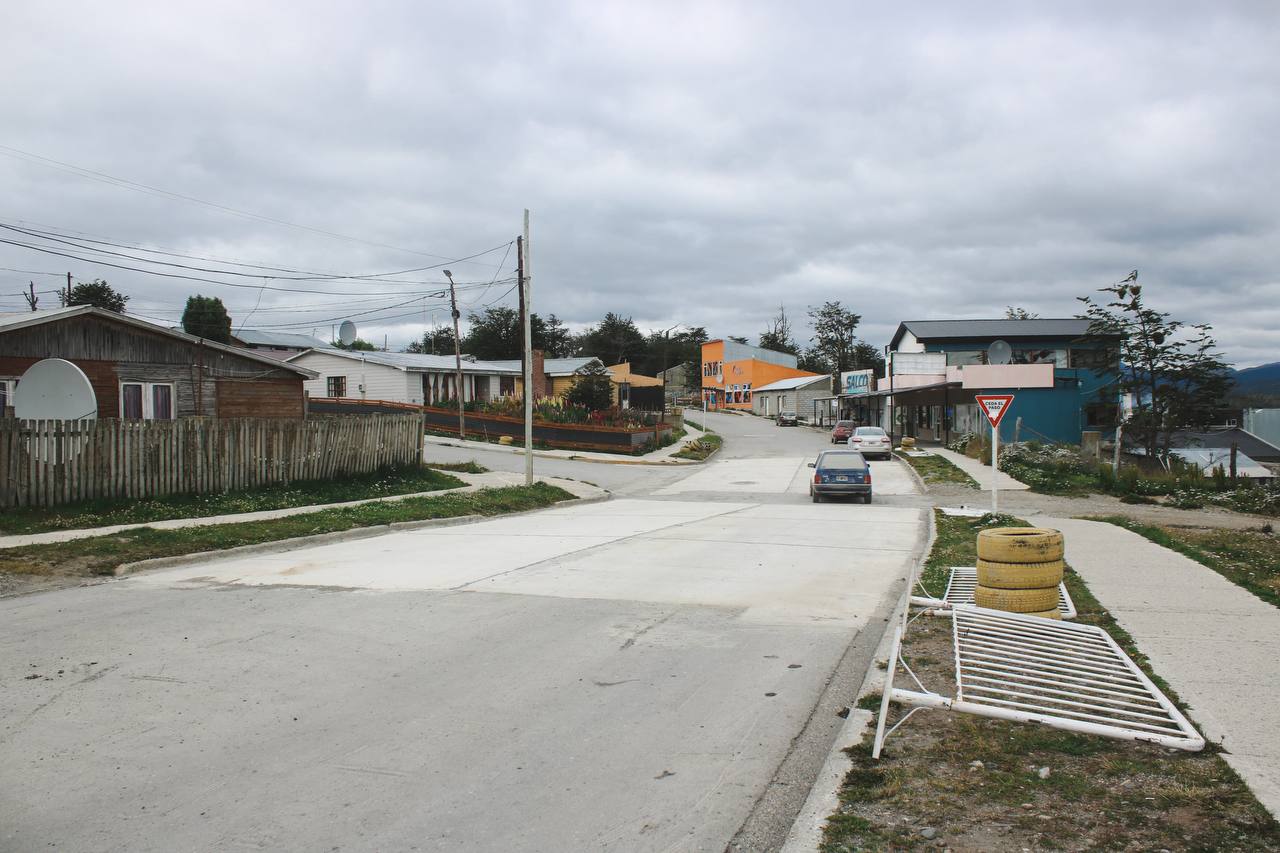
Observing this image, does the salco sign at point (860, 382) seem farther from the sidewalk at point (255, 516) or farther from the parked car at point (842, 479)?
the sidewalk at point (255, 516)

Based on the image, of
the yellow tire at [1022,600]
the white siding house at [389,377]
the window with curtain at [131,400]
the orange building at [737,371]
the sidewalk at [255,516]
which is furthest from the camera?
the orange building at [737,371]

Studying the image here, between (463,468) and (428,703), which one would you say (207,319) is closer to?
(463,468)

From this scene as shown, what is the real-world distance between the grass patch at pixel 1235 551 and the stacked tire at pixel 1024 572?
2386mm

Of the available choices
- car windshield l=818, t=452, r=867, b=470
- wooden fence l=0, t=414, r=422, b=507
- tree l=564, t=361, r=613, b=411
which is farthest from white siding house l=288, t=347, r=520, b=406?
car windshield l=818, t=452, r=867, b=470

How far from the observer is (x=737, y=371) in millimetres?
103875

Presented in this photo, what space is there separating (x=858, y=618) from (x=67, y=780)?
6.81 meters

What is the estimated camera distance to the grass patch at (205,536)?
11.7 meters

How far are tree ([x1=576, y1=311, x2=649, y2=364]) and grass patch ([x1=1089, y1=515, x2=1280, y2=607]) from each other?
109911mm

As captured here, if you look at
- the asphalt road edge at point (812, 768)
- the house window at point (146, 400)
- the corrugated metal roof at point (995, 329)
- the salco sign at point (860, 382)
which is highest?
the corrugated metal roof at point (995, 329)

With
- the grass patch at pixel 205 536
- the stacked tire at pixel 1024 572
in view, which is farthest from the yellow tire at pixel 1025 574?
the grass patch at pixel 205 536

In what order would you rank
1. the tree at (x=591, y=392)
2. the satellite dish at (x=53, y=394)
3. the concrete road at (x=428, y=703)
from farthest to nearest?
the tree at (x=591, y=392)
the satellite dish at (x=53, y=394)
the concrete road at (x=428, y=703)

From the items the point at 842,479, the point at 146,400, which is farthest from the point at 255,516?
the point at 842,479

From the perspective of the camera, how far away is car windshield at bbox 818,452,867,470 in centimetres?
2529

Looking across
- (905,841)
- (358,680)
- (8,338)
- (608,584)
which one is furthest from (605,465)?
(905,841)
